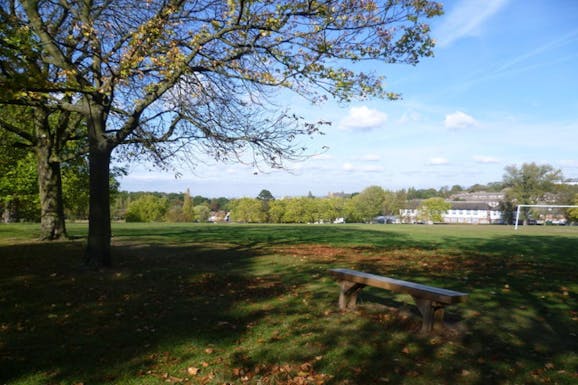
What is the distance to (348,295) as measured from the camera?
7.03 meters

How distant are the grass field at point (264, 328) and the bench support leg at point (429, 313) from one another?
0.47 ft

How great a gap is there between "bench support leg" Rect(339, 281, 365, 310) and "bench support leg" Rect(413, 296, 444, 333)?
130 cm

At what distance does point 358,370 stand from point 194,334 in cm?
236

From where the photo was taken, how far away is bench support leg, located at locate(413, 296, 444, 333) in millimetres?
5730

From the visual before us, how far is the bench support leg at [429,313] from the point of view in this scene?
573 centimetres

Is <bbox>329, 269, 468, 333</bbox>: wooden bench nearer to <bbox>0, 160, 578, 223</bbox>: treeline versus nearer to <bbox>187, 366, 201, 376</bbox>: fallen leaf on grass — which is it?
<bbox>187, 366, 201, 376</bbox>: fallen leaf on grass

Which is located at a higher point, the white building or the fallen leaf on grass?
the white building

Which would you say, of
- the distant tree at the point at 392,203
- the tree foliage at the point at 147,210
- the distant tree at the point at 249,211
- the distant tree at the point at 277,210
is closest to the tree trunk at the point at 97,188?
the tree foliage at the point at 147,210

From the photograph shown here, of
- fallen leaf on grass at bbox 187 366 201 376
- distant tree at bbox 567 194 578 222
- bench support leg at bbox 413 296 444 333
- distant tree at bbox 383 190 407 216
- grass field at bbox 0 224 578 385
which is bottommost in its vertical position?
fallen leaf on grass at bbox 187 366 201 376

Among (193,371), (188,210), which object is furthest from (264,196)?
(193,371)

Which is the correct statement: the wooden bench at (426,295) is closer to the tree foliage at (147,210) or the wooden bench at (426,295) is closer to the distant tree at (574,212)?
the tree foliage at (147,210)

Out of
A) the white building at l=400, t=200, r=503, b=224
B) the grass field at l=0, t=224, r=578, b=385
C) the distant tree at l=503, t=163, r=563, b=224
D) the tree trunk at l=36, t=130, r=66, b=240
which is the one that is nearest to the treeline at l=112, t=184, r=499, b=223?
the white building at l=400, t=200, r=503, b=224

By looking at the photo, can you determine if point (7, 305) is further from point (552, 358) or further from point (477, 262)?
point (477, 262)

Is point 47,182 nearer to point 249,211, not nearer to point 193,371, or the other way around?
point 193,371
